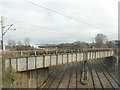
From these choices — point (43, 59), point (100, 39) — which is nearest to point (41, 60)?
point (43, 59)

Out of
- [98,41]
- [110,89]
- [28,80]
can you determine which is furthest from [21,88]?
[98,41]

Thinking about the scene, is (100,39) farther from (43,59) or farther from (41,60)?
(41,60)

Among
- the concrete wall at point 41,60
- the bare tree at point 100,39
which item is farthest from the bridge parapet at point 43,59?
the bare tree at point 100,39

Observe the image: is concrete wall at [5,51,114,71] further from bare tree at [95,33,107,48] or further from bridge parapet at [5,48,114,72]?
bare tree at [95,33,107,48]

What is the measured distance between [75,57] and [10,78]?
43.2 ft

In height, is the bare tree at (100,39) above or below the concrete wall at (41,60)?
above

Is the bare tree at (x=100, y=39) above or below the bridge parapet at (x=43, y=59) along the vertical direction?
above

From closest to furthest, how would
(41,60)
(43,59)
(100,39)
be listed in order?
(41,60) → (43,59) → (100,39)

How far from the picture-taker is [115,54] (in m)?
39.4

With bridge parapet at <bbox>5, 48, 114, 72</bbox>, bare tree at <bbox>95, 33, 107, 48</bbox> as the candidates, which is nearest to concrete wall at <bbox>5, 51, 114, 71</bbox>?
bridge parapet at <bbox>5, 48, 114, 72</bbox>

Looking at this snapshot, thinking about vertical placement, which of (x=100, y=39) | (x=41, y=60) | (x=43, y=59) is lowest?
(x=41, y=60)

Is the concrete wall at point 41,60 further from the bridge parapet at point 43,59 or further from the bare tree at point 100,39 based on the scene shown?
the bare tree at point 100,39

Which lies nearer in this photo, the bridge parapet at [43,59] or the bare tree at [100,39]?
the bridge parapet at [43,59]

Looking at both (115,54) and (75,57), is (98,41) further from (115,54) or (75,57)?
(75,57)
